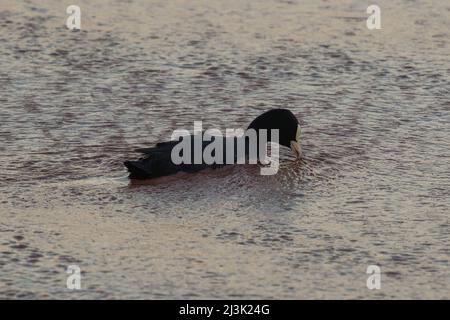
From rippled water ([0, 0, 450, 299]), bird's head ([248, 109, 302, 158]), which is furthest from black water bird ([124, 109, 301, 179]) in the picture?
rippled water ([0, 0, 450, 299])

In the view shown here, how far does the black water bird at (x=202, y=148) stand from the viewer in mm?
9648

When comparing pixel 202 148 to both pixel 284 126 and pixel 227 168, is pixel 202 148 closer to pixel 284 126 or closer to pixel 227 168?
pixel 227 168

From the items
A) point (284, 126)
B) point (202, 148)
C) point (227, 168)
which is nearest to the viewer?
point (202, 148)

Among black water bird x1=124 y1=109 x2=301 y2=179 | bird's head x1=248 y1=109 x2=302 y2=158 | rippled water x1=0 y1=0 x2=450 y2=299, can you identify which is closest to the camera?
rippled water x1=0 y1=0 x2=450 y2=299

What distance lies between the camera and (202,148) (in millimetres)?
9898

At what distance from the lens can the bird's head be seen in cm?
1017

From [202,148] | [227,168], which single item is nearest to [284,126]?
[227,168]

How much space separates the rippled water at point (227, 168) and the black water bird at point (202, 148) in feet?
0.38

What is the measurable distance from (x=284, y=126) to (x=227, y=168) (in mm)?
602

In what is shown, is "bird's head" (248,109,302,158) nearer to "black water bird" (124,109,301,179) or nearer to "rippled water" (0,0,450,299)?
→ "black water bird" (124,109,301,179)

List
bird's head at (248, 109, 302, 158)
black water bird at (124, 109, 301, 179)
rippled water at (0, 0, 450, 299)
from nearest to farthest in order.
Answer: rippled water at (0, 0, 450, 299) → black water bird at (124, 109, 301, 179) → bird's head at (248, 109, 302, 158)
